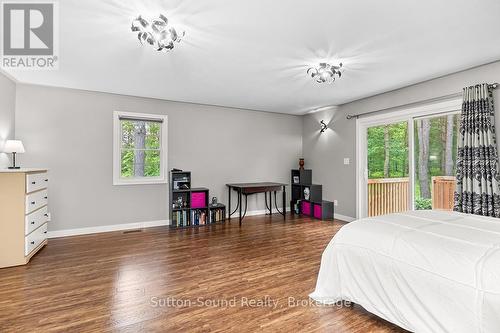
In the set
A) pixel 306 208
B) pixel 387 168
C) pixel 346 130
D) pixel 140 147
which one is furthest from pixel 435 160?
pixel 140 147

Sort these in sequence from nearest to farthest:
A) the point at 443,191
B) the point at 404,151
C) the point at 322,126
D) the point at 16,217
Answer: the point at 16,217 → the point at 443,191 → the point at 404,151 → the point at 322,126

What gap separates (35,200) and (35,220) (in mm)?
248

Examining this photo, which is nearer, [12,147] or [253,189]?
[12,147]

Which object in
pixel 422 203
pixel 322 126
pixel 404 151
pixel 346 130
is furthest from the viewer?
pixel 322 126

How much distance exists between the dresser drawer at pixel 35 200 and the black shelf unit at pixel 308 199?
459cm

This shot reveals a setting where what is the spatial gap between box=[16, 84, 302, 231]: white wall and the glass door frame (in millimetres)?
2010

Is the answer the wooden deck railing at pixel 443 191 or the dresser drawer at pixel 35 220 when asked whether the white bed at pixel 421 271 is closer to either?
the wooden deck railing at pixel 443 191

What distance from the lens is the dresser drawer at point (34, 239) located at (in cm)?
289

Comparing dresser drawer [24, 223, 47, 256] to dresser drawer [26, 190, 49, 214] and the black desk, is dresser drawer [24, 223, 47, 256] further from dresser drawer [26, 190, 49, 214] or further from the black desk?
the black desk

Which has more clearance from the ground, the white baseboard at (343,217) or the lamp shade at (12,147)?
the lamp shade at (12,147)

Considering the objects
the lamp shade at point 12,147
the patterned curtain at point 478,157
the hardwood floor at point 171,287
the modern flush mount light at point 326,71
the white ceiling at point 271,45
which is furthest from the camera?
the lamp shade at point 12,147

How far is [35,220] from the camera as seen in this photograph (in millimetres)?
3148

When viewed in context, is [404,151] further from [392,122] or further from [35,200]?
→ [35,200]

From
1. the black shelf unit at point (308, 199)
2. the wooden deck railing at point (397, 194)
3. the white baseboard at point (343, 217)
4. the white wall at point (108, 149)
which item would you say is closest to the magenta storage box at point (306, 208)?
A: the black shelf unit at point (308, 199)
